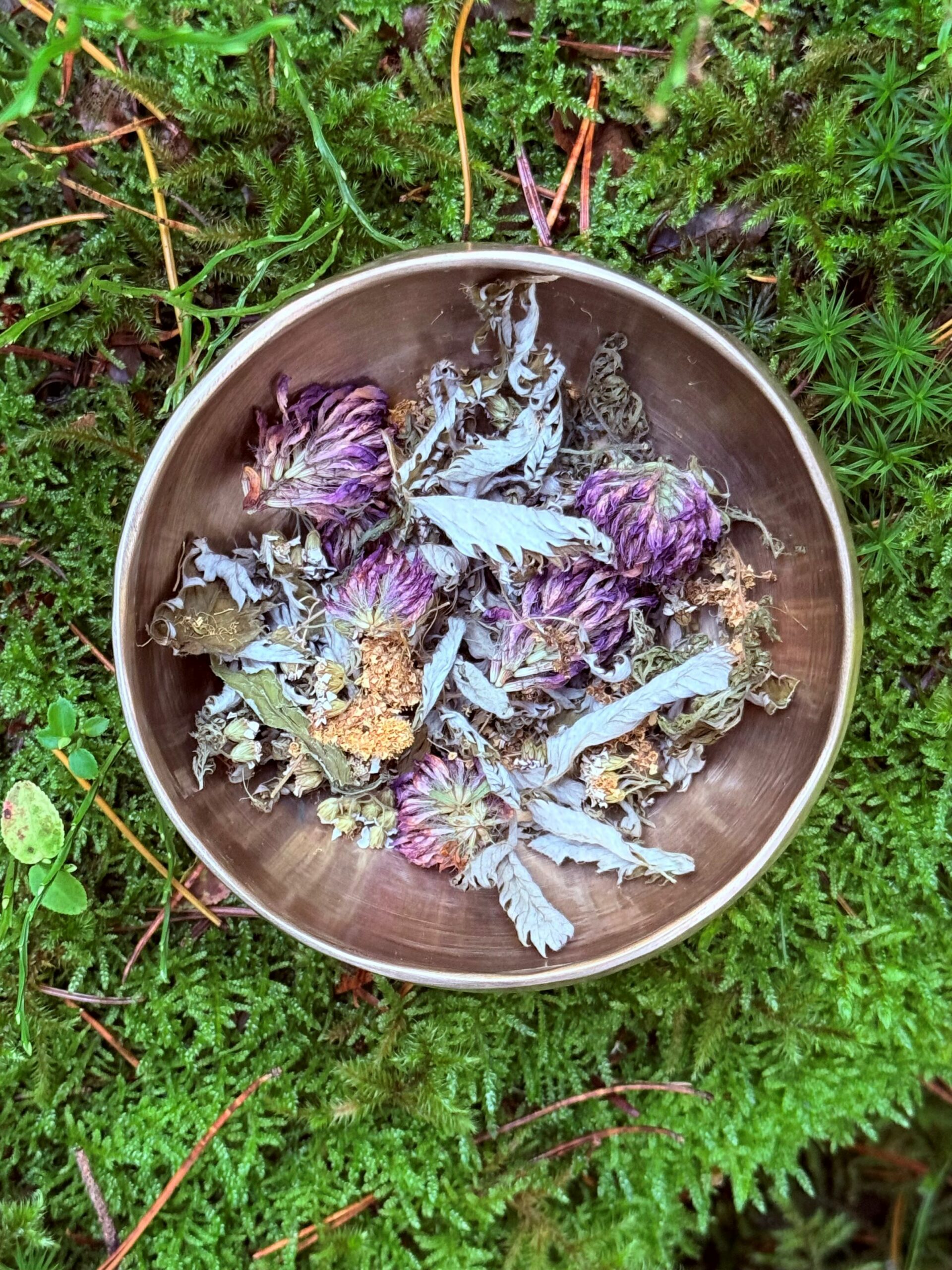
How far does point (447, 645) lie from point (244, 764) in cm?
50

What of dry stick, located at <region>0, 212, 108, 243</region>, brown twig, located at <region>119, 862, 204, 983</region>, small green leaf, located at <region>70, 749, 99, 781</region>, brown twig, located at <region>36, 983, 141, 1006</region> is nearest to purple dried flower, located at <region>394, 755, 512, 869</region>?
brown twig, located at <region>119, 862, 204, 983</region>

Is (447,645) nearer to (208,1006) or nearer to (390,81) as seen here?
(208,1006)

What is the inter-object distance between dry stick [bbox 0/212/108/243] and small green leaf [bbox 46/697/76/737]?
1.04m

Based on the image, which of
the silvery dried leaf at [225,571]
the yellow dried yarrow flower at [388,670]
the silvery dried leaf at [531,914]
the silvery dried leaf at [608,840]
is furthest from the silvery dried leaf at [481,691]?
the silvery dried leaf at [225,571]

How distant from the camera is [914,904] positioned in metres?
2.15

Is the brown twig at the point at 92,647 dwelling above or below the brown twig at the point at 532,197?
below

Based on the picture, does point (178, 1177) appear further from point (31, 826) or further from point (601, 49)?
point (601, 49)

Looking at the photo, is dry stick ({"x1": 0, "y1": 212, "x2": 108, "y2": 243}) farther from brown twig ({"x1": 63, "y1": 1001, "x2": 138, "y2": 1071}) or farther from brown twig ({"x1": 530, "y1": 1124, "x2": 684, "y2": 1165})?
brown twig ({"x1": 530, "y1": 1124, "x2": 684, "y2": 1165})

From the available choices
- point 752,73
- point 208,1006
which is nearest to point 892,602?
point 752,73

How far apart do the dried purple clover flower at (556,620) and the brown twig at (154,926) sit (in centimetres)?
90

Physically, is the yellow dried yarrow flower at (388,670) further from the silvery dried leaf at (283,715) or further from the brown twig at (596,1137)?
the brown twig at (596,1137)

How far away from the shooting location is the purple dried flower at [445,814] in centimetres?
187

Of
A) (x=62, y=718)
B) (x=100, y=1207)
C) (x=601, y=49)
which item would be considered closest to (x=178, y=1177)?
(x=100, y=1207)

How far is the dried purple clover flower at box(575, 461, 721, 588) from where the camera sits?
171 cm
